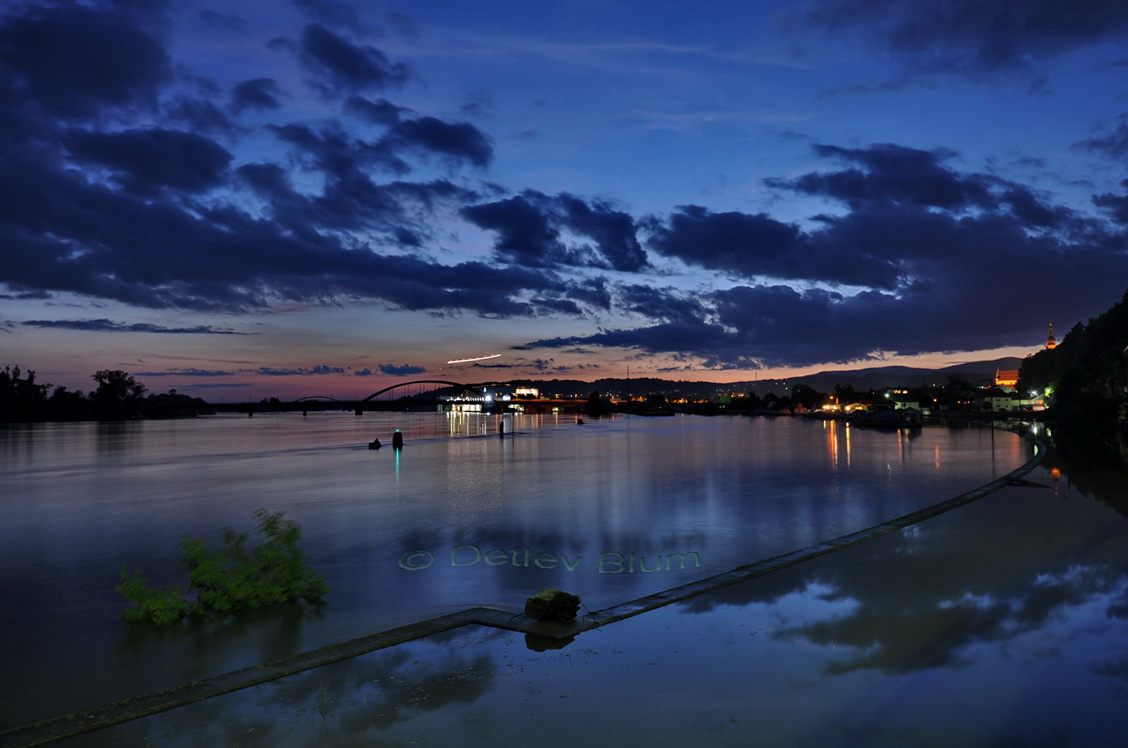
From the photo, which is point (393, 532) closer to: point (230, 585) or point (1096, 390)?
point (230, 585)

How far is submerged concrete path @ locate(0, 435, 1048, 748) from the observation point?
6.70 meters

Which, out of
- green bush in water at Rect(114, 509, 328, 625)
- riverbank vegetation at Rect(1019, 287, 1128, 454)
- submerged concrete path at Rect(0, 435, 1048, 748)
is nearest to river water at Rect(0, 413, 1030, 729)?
green bush in water at Rect(114, 509, 328, 625)

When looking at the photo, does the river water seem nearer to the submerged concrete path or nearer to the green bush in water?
the green bush in water

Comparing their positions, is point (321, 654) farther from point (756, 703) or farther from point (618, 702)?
point (756, 703)

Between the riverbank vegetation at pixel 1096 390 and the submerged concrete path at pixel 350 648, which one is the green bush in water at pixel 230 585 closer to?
the submerged concrete path at pixel 350 648

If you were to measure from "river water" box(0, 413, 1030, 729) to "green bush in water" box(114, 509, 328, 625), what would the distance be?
0.40 m

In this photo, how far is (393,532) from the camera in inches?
840

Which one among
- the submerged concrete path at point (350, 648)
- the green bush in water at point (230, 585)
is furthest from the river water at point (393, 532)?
the submerged concrete path at point (350, 648)

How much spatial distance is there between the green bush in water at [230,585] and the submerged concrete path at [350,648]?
3058 millimetres

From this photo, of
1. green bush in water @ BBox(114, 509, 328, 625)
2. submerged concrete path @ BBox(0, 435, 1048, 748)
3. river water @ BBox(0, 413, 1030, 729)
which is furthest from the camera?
green bush in water @ BBox(114, 509, 328, 625)

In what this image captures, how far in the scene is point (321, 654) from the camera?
329 inches

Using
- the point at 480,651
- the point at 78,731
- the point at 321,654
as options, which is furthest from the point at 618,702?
the point at 78,731

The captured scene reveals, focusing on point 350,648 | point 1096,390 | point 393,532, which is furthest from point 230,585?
point 1096,390

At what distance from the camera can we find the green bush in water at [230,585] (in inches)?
437
